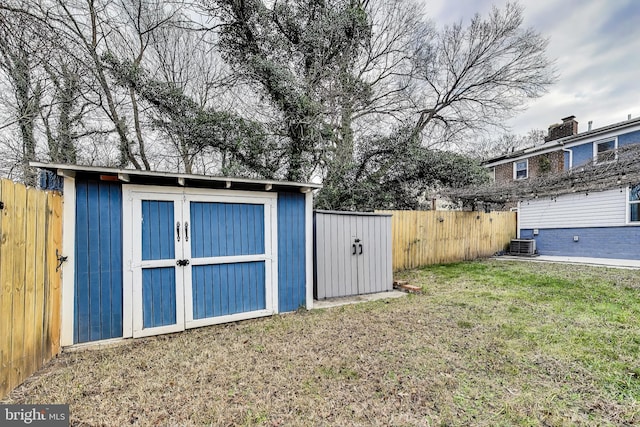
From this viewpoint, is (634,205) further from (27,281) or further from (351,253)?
(27,281)

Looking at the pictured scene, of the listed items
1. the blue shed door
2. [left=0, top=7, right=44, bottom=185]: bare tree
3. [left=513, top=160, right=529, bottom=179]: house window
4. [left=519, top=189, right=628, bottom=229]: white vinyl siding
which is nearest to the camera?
[left=0, top=7, right=44, bottom=185]: bare tree

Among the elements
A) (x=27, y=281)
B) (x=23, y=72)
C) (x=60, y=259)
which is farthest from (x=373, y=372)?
(x=23, y=72)

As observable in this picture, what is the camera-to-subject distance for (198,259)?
3.66m

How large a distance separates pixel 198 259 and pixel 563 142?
577 inches

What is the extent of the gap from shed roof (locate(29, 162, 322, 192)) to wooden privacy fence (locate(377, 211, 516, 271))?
451 cm

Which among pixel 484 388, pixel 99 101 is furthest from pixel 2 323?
pixel 99 101

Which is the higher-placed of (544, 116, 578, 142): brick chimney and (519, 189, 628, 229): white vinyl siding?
(544, 116, 578, 142): brick chimney

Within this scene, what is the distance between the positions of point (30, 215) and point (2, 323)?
3.02 feet

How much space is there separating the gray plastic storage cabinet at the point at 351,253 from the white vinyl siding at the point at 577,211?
336 inches

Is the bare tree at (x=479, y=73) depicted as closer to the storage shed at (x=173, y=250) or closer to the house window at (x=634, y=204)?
the house window at (x=634, y=204)

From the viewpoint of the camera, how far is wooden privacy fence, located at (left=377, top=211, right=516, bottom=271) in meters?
7.98

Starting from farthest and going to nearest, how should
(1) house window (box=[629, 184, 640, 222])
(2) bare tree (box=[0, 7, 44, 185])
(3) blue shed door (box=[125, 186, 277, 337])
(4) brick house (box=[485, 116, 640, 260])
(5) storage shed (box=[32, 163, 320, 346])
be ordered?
(4) brick house (box=[485, 116, 640, 260]), (1) house window (box=[629, 184, 640, 222]), (3) blue shed door (box=[125, 186, 277, 337]), (5) storage shed (box=[32, 163, 320, 346]), (2) bare tree (box=[0, 7, 44, 185])

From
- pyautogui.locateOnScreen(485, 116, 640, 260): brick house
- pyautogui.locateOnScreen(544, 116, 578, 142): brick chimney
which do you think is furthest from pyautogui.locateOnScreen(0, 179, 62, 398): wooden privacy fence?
pyautogui.locateOnScreen(544, 116, 578, 142): brick chimney

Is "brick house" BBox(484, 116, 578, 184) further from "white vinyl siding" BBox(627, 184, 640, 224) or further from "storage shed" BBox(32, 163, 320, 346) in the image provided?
"storage shed" BBox(32, 163, 320, 346)
